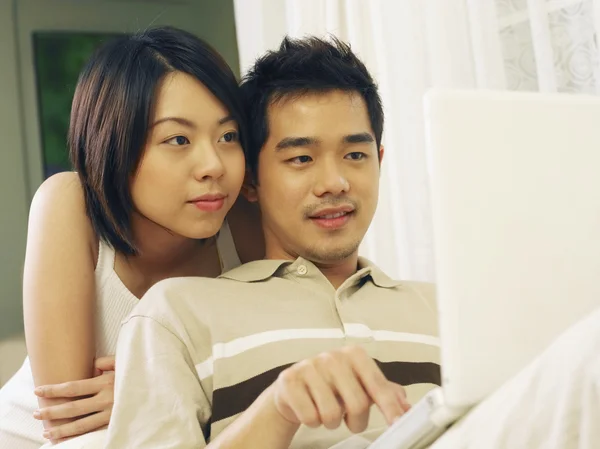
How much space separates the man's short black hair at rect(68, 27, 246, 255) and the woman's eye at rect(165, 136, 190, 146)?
0.04m

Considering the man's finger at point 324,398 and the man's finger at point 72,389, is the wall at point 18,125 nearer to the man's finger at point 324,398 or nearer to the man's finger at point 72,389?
the man's finger at point 72,389

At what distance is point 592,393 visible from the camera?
47 centimetres

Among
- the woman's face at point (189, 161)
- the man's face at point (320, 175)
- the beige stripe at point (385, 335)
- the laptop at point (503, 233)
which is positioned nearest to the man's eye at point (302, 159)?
the man's face at point (320, 175)

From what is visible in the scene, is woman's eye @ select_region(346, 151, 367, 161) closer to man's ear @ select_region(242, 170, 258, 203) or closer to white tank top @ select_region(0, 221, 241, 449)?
man's ear @ select_region(242, 170, 258, 203)

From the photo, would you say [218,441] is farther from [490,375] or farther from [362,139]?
[362,139]

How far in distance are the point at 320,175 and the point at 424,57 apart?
71 centimetres

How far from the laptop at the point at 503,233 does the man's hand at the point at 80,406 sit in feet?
2.01

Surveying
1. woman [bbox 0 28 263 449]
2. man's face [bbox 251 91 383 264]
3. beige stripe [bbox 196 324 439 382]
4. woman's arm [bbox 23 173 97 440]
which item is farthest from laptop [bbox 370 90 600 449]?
woman's arm [bbox 23 173 97 440]

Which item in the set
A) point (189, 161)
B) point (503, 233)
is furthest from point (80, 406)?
point (503, 233)

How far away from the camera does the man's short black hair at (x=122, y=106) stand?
3.71 feet

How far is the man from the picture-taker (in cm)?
88

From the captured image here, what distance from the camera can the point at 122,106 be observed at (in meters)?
1.14

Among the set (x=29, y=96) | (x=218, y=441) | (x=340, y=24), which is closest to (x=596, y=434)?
(x=218, y=441)

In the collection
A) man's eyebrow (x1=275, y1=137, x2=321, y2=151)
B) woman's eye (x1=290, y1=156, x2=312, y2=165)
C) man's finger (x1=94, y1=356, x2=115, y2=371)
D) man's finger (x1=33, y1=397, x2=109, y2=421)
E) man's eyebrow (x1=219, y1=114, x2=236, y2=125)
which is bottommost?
man's finger (x1=33, y1=397, x2=109, y2=421)
